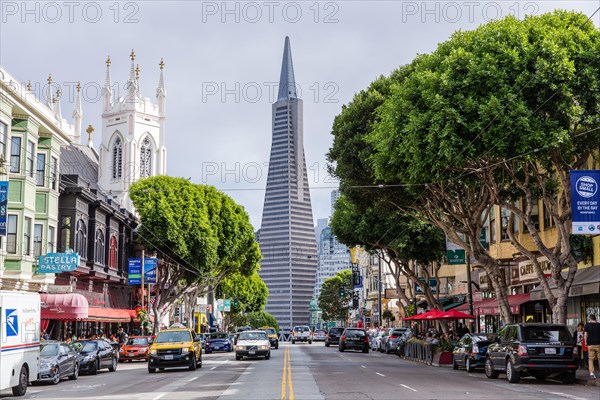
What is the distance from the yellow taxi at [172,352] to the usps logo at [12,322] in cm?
1015

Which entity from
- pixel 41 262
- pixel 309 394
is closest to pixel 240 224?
pixel 41 262

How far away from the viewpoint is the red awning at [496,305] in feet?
119

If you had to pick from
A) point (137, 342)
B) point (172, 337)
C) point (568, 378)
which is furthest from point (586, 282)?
point (137, 342)

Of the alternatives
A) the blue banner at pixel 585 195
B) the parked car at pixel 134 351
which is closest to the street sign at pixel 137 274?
the parked car at pixel 134 351

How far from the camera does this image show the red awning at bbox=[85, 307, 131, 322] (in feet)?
150

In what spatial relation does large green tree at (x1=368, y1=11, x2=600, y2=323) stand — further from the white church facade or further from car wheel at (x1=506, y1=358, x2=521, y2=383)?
the white church facade

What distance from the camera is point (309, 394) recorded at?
17.3 meters

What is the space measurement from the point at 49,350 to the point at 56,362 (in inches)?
36.2

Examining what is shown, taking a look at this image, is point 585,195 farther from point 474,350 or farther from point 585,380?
point 474,350

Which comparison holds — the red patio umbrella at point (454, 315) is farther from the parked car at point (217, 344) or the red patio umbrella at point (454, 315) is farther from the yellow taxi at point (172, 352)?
the parked car at point (217, 344)

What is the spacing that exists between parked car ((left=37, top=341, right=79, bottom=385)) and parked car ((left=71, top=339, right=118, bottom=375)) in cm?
187

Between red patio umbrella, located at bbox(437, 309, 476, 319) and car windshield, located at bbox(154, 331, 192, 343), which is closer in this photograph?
car windshield, located at bbox(154, 331, 192, 343)

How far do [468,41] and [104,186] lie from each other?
77.9 metres

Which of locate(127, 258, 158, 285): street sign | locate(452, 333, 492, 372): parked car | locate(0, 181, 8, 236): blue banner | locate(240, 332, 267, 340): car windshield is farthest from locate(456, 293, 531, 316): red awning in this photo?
locate(127, 258, 158, 285): street sign
